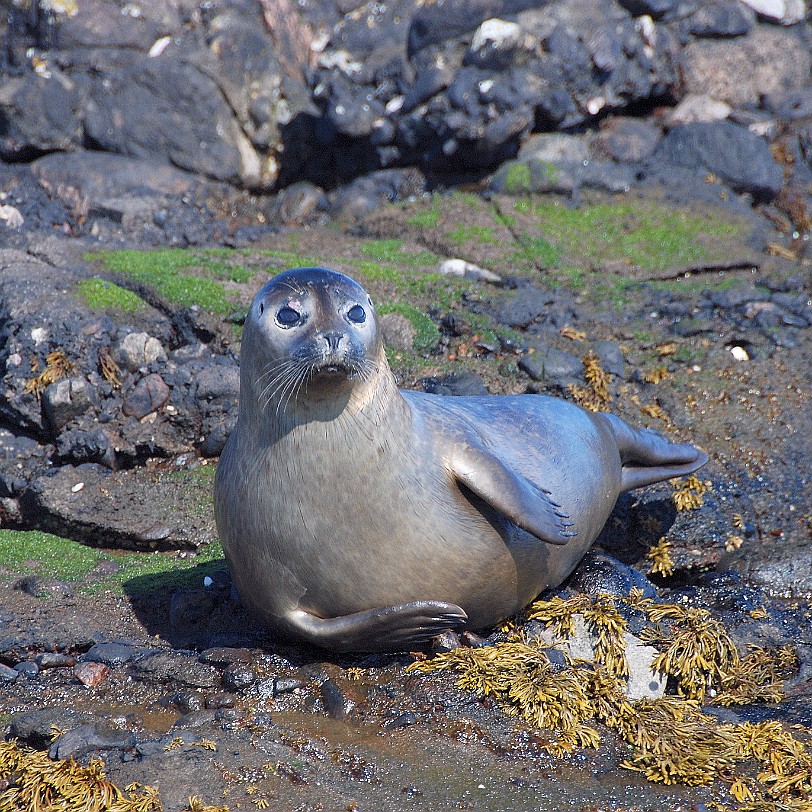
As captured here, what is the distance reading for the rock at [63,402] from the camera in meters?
7.17

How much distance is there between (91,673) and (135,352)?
3382mm

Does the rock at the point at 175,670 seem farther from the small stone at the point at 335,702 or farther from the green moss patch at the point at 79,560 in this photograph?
the green moss patch at the point at 79,560

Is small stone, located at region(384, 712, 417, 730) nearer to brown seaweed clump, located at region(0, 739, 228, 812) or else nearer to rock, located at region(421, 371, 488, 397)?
brown seaweed clump, located at region(0, 739, 228, 812)

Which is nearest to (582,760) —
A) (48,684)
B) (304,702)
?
(304,702)

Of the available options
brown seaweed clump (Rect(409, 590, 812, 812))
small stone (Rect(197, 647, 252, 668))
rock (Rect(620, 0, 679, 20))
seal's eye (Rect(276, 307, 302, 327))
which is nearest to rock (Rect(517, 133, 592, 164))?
rock (Rect(620, 0, 679, 20))

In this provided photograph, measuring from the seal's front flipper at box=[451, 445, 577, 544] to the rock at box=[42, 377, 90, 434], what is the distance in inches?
148

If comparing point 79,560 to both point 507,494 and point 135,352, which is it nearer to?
point 135,352

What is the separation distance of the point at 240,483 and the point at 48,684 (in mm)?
1193

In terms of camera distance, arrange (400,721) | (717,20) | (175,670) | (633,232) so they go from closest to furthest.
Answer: (400,721) → (175,670) → (633,232) → (717,20)

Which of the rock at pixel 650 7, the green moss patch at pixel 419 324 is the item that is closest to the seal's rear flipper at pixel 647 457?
the green moss patch at pixel 419 324

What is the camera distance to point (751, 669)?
4820 millimetres

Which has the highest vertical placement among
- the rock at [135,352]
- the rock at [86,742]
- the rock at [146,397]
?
→ the rock at [86,742]

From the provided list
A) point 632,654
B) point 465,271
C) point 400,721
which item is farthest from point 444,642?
point 465,271

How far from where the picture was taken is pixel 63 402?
7160 millimetres
